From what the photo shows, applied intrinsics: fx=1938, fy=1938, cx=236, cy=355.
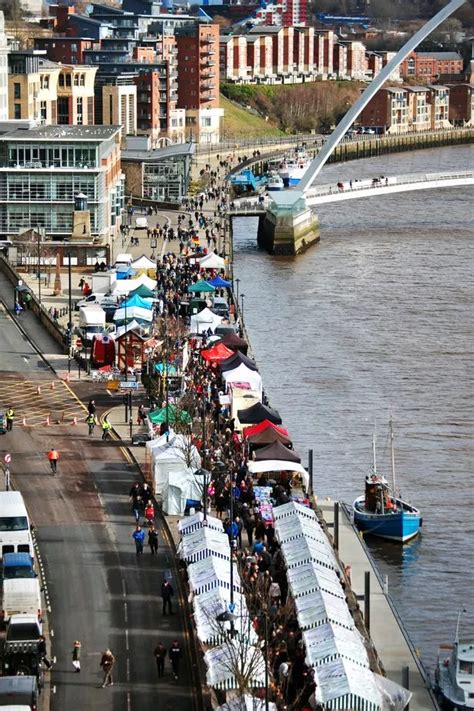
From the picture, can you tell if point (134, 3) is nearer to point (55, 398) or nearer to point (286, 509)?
point (55, 398)

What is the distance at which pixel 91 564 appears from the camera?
24.5 metres

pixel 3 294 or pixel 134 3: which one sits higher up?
pixel 134 3

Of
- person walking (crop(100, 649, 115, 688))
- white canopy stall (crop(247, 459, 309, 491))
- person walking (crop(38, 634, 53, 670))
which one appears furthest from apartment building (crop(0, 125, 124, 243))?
person walking (crop(100, 649, 115, 688))

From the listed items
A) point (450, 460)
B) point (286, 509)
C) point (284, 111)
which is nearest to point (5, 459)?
point (286, 509)

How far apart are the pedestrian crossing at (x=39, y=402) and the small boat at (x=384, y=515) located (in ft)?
19.5

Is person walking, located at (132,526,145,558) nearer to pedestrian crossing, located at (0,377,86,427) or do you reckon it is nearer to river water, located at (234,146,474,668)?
river water, located at (234,146,474,668)

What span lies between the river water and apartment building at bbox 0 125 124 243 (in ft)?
17.6

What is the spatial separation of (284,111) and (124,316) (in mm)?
85168

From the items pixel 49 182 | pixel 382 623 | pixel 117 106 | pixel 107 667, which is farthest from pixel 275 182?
pixel 107 667

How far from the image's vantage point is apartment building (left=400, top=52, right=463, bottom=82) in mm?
148500

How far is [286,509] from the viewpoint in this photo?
26125 millimetres

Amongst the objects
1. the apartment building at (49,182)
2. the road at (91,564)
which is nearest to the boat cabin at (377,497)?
the road at (91,564)

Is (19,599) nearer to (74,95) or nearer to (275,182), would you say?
(275,182)

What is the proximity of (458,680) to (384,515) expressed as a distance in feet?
22.8
